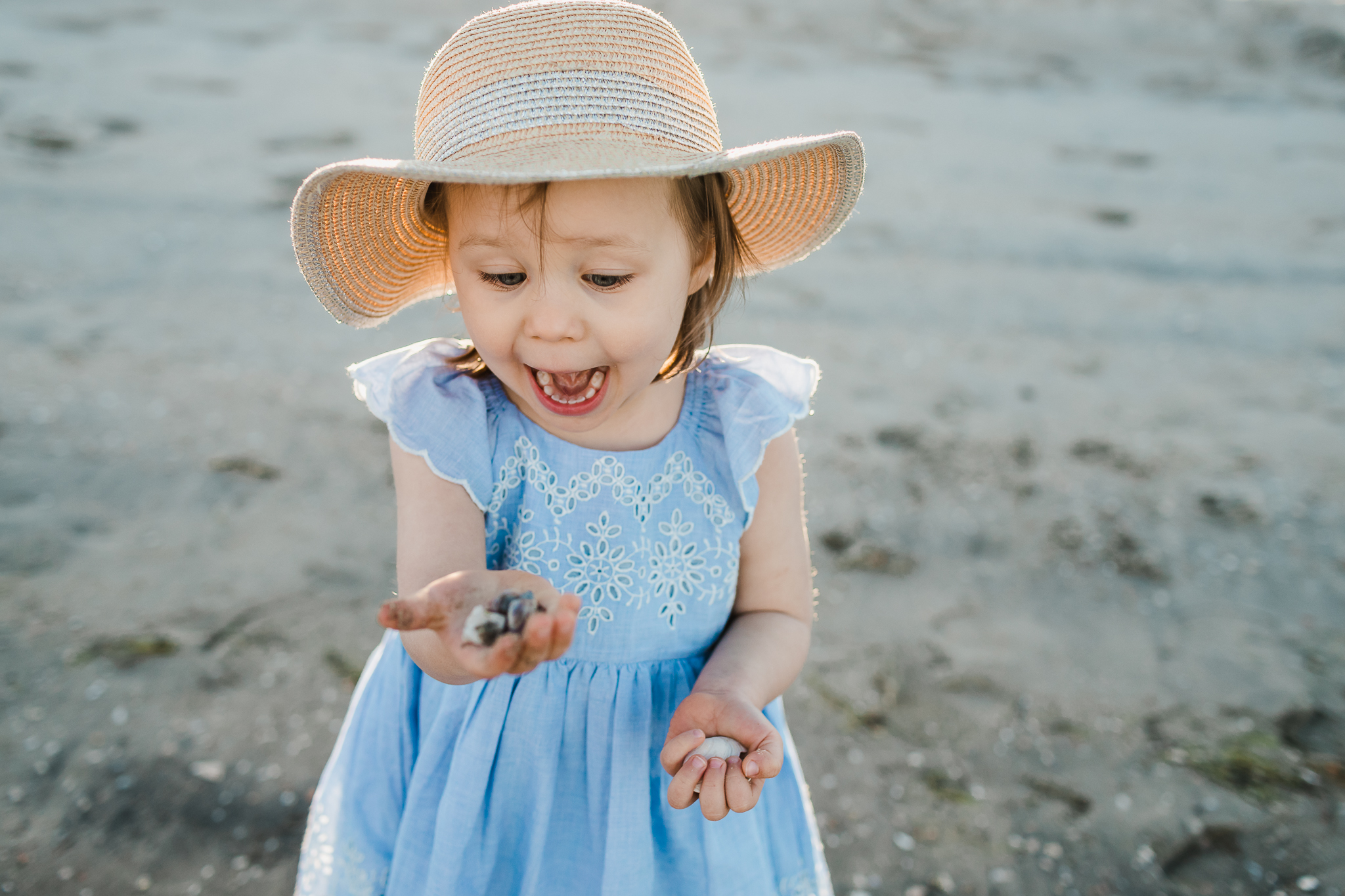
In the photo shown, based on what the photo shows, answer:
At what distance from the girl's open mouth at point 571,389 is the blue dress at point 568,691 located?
13cm

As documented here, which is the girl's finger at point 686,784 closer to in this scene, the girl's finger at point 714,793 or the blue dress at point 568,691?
the girl's finger at point 714,793

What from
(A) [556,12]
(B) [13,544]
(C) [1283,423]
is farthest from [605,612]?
(C) [1283,423]

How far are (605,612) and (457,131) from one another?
69cm

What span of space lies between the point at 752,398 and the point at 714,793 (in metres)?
0.59

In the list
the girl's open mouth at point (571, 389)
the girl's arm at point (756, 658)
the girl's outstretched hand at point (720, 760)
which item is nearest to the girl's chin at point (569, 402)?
the girl's open mouth at point (571, 389)

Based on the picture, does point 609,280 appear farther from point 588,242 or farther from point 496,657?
point 496,657

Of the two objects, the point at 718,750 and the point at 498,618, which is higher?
the point at 498,618

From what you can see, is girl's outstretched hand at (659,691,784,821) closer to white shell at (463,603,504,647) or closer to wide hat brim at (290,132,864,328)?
white shell at (463,603,504,647)

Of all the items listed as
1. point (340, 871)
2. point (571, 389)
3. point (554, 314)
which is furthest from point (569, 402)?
point (340, 871)

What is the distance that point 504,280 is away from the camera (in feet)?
4.09

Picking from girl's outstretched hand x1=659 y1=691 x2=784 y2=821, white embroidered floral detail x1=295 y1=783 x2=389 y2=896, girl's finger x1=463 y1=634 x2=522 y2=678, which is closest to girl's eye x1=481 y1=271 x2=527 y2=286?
girl's finger x1=463 y1=634 x2=522 y2=678

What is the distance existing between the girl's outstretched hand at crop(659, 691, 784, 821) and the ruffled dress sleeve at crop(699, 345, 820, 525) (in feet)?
1.06

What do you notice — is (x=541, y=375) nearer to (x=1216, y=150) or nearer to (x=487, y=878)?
(x=487, y=878)

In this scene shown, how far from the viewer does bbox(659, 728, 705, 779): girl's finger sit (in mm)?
1216
